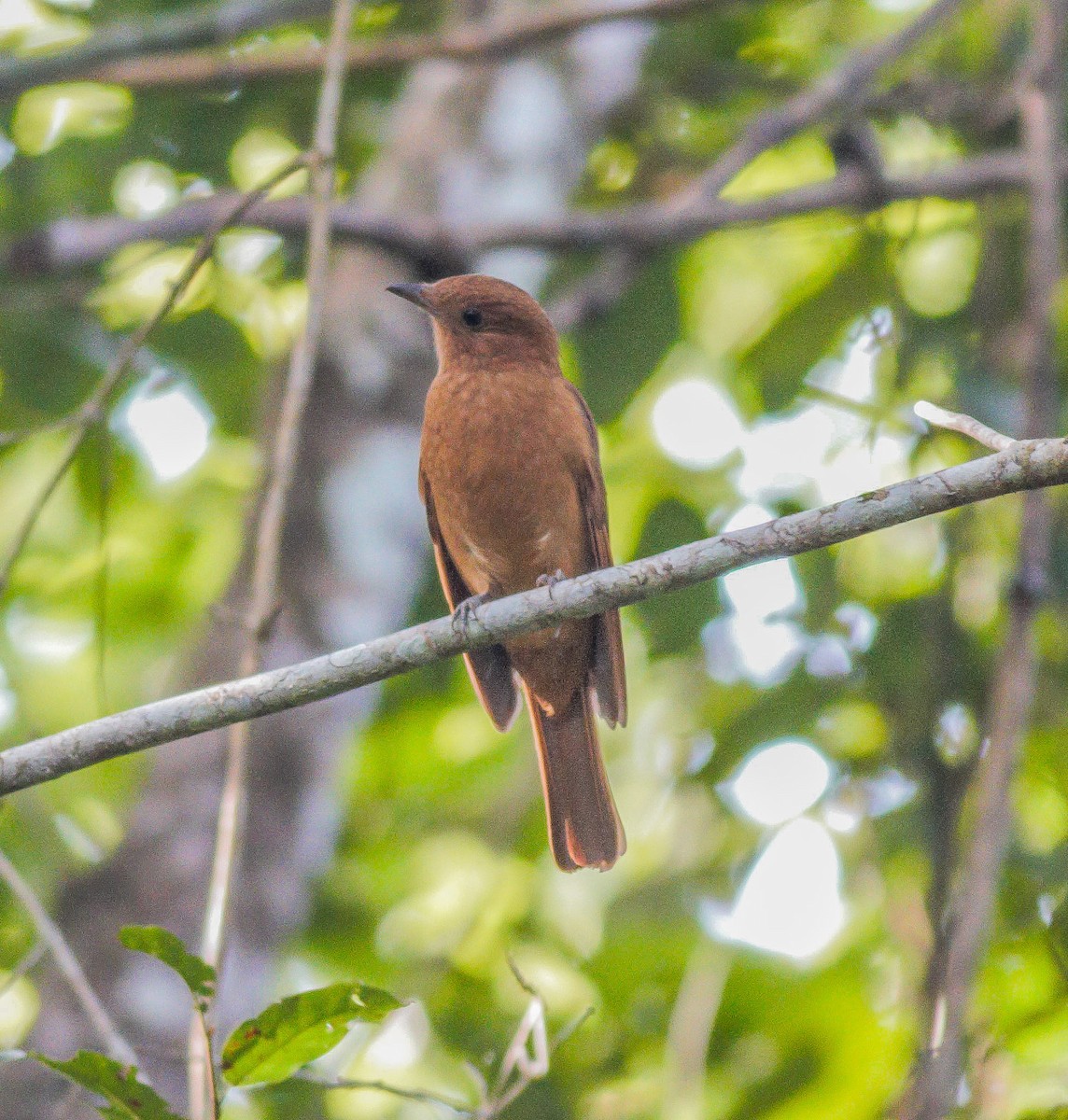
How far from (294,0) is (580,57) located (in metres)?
1.52

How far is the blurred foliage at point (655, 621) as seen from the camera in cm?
460

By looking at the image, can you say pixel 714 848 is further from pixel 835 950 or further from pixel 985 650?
pixel 985 650

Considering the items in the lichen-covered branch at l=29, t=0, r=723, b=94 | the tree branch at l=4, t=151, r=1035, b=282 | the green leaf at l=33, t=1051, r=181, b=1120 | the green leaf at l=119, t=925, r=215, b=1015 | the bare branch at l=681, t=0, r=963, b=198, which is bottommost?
the green leaf at l=33, t=1051, r=181, b=1120

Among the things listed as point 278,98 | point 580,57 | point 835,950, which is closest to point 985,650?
point 835,950

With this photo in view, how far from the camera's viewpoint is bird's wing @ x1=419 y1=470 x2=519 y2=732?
4547mm

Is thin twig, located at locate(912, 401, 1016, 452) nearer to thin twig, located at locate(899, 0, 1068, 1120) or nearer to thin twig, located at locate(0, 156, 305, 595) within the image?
thin twig, located at locate(899, 0, 1068, 1120)

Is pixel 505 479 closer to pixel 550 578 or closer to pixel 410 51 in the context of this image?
pixel 550 578

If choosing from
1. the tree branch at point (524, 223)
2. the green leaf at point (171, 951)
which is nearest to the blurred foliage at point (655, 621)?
the tree branch at point (524, 223)

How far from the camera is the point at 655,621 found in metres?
Result: 4.48

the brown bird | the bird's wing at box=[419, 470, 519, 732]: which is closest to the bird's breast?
the brown bird

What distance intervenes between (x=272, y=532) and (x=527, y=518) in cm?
104

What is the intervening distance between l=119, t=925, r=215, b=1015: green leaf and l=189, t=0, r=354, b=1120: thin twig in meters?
0.26

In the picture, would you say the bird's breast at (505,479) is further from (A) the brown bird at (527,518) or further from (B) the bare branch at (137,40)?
(B) the bare branch at (137,40)

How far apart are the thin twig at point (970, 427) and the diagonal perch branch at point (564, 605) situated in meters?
0.06
